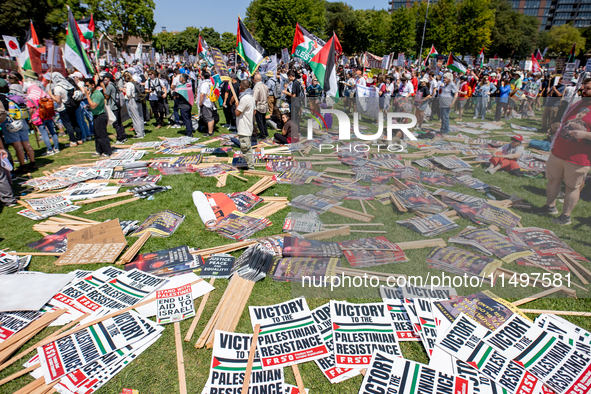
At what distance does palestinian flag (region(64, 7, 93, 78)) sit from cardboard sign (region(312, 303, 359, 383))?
1061cm

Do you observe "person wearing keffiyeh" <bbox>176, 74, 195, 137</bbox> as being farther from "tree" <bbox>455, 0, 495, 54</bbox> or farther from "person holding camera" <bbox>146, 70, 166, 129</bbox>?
"tree" <bbox>455, 0, 495, 54</bbox>

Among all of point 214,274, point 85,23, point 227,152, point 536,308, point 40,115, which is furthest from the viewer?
point 85,23

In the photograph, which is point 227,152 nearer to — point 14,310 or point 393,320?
point 14,310

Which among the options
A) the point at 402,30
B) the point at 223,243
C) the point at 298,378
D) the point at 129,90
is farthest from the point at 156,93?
the point at 402,30

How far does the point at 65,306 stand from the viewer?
12.2 feet

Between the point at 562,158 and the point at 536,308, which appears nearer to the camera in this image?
the point at 536,308

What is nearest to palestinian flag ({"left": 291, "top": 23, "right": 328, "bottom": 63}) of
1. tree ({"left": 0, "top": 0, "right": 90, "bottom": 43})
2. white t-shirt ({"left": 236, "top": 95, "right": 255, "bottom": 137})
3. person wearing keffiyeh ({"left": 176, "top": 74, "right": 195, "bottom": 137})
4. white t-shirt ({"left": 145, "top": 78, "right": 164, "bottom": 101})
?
white t-shirt ({"left": 236, "top": 95, "right": 255, "bottom": 137})

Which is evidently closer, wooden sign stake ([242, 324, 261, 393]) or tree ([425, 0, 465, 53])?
wooden sign stake ([242, 324, 261, 393])

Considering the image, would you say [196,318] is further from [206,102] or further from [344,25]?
[344,25]

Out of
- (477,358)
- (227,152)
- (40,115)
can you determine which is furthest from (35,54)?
(477,358)

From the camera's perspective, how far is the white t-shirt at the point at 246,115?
7.74m

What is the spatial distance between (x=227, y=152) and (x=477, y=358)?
28.5ft

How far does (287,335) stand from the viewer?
11.0ft

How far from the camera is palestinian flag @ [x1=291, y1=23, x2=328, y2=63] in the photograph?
34.3ft
